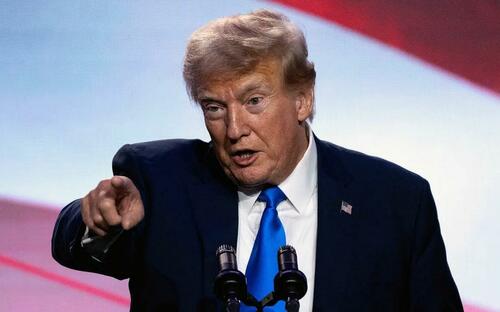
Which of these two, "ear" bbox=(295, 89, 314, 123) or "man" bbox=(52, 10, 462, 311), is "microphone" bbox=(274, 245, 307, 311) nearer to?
"man" bbox=(52, 10, 462, 311)

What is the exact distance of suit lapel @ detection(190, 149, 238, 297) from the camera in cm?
266

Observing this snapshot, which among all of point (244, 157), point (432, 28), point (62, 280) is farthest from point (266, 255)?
point (432, 28)

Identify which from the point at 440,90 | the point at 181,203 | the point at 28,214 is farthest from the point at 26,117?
the point at 440,90

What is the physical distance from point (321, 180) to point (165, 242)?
0.45m

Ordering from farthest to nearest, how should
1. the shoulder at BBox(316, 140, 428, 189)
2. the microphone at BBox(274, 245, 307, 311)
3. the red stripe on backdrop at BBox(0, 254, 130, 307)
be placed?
the red stripe on backdrop at BBox(0, 254, 130, 307)
the shoulder at BBox(316, 140, 428, 189)
the microphone at BBox(274, 245, 307, 311)

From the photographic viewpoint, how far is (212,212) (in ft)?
9.00

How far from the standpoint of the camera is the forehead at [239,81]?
103 inches

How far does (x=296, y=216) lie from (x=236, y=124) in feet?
1.10

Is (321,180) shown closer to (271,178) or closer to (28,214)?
(271,178)

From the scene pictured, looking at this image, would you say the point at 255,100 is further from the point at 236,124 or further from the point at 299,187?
the point at 299,187

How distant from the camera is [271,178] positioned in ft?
9.04

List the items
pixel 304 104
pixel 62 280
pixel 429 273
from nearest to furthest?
1. pixel 429 273
2. pixel 304 104
3. pixel 62 280

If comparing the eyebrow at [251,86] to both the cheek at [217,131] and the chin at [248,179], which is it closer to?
the cheek at [217,131]

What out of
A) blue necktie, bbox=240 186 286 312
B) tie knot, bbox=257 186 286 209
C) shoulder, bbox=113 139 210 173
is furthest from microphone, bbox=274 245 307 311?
shoulder, bbox=113 139 210 173
